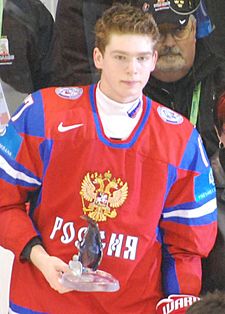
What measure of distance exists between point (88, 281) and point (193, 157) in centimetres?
37

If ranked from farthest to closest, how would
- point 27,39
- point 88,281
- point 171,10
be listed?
point 27,39
point 171,10
point 88,281

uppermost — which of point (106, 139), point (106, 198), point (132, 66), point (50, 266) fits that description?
point (132, 66)

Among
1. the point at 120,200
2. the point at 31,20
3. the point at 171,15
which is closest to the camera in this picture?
the point at 120,200

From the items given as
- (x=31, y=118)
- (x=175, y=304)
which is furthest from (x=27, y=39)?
(x=175, y=304)

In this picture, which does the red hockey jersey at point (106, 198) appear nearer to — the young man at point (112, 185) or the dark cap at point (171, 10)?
the young man at point (112, 185)

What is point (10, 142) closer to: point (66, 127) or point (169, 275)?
point (66, 127)

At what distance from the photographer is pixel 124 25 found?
63.1 inches

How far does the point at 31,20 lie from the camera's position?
6.88 ft

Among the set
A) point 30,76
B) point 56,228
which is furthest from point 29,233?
point 30,76

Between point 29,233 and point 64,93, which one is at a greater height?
point 64,93

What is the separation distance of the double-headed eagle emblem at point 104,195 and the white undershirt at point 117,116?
0.31ft

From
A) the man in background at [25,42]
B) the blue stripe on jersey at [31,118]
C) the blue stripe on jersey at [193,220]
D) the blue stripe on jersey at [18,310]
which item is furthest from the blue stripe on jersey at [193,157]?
the man in background at [25,42]

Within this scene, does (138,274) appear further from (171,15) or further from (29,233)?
(171,15)

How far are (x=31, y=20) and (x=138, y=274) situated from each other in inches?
32.9
